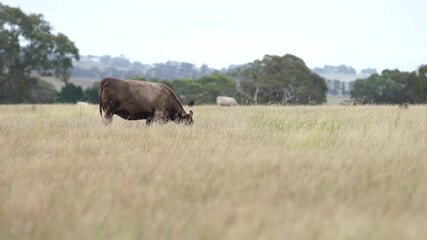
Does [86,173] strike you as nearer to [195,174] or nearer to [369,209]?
[195,174]

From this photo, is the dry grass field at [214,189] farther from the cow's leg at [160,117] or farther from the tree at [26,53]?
the tree at [26,53]

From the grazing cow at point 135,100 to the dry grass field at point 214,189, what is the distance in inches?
158

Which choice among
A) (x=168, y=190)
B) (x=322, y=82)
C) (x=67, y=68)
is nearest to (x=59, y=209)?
(x=168, y=190)

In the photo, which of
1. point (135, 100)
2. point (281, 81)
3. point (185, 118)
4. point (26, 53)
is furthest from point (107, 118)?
point (281, 81)

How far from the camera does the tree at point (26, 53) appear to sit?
163 ft

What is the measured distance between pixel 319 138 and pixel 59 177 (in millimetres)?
4328

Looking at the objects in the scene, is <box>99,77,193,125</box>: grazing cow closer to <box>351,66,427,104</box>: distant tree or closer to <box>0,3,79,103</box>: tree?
<box>0,3,79,103</box>: tree

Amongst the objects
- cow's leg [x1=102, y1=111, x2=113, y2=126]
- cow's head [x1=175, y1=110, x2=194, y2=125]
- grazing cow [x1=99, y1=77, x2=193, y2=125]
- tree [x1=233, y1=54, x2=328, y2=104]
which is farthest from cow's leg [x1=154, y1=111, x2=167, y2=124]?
tree [x1=233, y1=54, x2=328, y2=104]

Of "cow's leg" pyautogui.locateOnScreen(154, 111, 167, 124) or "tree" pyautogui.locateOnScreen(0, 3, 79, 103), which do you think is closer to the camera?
"cow's leg" pyautogui.locateOnScreen(154, 111, 167, 124)

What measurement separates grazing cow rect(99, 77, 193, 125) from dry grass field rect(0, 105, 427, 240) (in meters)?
4.01

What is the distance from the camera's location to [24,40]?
5081 centimetres

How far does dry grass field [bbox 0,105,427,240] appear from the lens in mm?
3570

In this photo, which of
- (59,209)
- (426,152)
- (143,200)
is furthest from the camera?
(426,152)

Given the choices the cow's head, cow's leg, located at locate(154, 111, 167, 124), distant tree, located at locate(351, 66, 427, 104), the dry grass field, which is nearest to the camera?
the dry grass field
